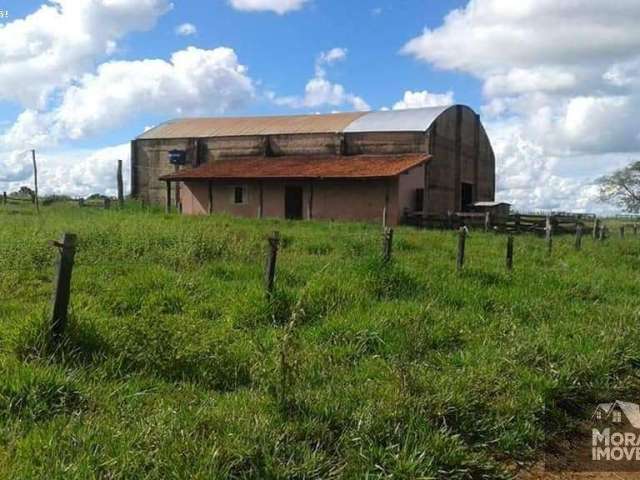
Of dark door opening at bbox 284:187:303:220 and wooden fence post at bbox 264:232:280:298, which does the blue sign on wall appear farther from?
wooden fence post at bbox 264:232:280:298

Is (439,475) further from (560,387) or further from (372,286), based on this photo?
(372,286)

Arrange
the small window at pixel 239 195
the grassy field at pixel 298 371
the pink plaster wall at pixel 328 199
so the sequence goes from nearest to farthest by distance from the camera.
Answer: the grassy field at pixel 298 371 → the pink plaster wall at pixel 328 199 → the small window at pixel 239 195

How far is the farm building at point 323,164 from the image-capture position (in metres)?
27.3

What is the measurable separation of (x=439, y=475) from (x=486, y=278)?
21.4ft

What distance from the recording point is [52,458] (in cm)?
336

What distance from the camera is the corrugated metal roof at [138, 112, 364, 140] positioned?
33.2 metres

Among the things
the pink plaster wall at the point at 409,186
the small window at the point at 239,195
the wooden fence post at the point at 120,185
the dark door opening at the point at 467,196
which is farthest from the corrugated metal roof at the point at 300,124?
the dark door opening at the point at 467,196

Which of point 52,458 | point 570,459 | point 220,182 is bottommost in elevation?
point 570,459

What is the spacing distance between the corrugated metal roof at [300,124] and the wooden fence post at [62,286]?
26.1 metres

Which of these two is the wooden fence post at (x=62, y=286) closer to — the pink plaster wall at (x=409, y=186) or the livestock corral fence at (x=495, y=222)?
the livestock corral fence at (x=495, y=222)

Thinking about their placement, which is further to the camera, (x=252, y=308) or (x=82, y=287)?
(x=82, y=287)

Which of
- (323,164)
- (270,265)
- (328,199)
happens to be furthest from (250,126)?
(270,265)

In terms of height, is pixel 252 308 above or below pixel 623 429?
above

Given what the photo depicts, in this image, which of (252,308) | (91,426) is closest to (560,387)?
(252,308)
